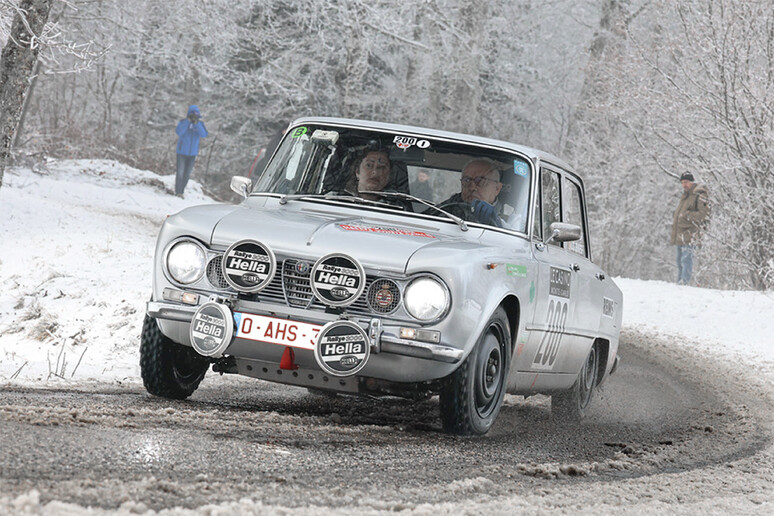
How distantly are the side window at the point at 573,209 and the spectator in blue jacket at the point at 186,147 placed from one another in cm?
1806

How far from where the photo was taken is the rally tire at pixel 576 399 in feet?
24.7

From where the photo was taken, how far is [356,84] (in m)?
26.4

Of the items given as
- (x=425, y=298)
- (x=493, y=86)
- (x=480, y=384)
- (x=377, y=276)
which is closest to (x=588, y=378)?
(x=480, y=384)

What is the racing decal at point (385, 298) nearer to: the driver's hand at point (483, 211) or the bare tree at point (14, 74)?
the driver's hand at point (483, 211)

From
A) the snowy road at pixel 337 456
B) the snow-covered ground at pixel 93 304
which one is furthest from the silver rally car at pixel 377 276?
the snow-covered ground at pixel 93 304

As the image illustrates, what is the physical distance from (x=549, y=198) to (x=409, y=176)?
104 cm

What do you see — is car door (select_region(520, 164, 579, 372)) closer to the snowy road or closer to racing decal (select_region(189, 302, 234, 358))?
the snowy road

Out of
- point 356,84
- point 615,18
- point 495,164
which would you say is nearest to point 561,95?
point 615,18

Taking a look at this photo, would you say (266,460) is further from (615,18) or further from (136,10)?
(615,18)

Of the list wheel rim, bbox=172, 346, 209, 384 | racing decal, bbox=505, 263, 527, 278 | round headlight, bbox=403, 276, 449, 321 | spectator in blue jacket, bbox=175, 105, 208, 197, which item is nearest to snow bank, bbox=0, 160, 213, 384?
wheel rim, bbox=172, 346, 209, 384

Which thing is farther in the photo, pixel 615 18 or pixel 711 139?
pixel 615 18

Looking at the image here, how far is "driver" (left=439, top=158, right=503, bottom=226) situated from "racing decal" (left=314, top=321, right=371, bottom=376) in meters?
1.53

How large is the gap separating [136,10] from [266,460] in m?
20.4

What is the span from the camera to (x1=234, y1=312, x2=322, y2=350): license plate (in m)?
5.14
